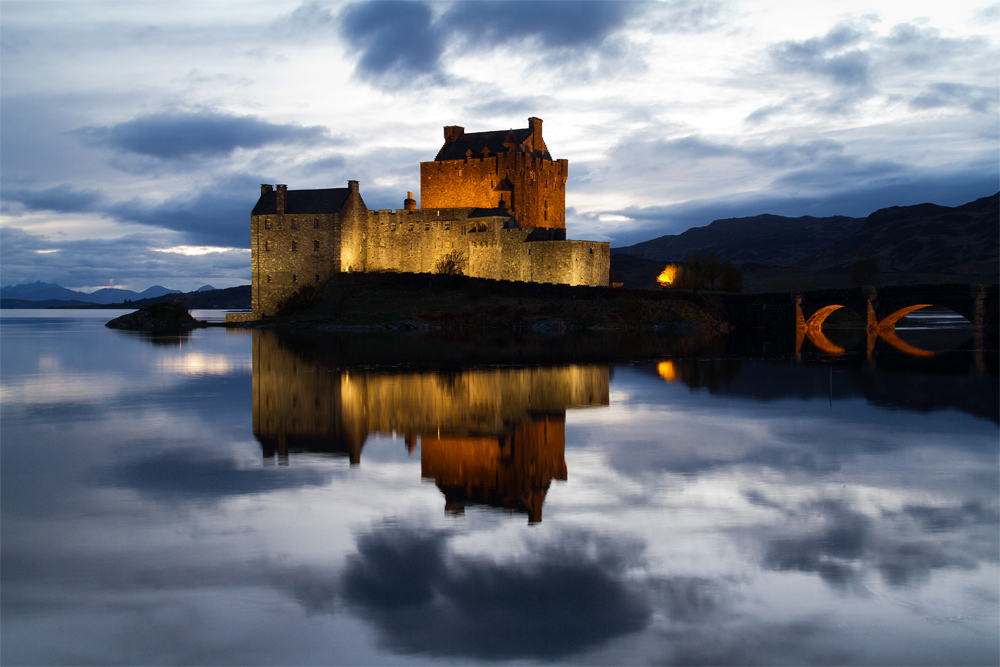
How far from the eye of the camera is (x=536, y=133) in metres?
77.2

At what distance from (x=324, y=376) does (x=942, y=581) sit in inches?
737

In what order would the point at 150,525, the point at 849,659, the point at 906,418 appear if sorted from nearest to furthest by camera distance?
the point at 849,659 → the point at 150,525 → the point at 906,418

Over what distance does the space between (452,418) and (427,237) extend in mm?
55642

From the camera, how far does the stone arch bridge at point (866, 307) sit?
48.5 meters

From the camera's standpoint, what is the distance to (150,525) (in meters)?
7.87

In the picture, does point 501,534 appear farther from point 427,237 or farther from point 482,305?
point 427,237

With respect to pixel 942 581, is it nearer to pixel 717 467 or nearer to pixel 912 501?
pixel 912 501

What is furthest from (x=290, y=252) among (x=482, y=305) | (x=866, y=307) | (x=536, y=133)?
(x=866, y=307)

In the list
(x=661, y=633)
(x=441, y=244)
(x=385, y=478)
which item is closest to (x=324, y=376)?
(x=385, y=478)

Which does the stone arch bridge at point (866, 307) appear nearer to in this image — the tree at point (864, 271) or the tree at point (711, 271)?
the tree at point (711, 271)

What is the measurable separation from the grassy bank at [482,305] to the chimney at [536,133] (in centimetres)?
2069

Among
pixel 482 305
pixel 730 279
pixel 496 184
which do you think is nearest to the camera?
pixel 482 305

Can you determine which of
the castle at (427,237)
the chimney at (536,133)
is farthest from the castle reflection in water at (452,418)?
the chimney at (536,133)

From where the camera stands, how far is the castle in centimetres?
6481
